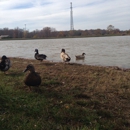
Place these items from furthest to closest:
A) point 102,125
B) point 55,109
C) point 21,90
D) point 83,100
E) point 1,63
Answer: point 1,63, point 21,90, point 83,100, point 55,109, point 102,125

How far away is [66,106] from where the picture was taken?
16.5 feet

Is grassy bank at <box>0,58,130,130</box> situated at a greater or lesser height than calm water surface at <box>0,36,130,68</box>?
lesser

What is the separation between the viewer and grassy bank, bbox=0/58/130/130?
13.5 ft

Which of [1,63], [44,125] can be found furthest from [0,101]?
[1,63]

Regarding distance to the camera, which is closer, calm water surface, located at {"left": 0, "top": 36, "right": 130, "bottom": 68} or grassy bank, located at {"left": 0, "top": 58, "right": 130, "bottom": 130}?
grassy bank, located at {"left": 0, "top": 58, "right": 130, "bottom": 130}

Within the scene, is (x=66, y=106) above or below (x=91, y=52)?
below

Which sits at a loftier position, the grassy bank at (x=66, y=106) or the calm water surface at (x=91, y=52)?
the calm water surface at (x=91, y=52)

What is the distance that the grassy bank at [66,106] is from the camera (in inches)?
162

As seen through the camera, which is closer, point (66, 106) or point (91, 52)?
point (66, 106)

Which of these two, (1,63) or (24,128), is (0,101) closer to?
(24,128)

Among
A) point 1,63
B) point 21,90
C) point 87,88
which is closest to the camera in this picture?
point 21,90

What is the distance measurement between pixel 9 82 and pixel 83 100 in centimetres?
312

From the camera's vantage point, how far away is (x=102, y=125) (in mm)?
4133

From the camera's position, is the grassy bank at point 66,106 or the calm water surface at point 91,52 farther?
the calm water surface at point 91,52
